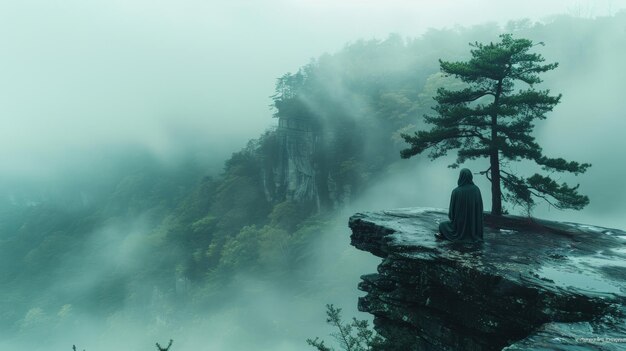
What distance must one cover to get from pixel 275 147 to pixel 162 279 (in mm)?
27452

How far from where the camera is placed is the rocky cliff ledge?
652cm

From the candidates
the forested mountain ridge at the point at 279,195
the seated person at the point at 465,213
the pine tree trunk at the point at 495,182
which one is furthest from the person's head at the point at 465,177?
the forested mountain ridge at the point at 279,195

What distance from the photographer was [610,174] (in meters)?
35.4

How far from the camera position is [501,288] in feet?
25.3

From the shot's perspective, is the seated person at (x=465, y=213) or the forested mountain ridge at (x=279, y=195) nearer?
the seated person at (x=465, y=213)

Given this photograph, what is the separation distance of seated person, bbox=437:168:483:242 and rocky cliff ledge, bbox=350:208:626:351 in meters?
0.34

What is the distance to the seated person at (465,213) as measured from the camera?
30.4 feet

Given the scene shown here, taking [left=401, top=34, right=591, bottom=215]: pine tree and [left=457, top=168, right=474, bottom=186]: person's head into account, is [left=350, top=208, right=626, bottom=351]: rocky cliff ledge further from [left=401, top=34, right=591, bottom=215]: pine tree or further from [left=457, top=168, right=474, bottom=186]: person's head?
[left=457, top=168, right=474, bottom=186]: person's head

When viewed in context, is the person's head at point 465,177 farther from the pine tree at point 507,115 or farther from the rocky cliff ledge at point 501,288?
the pine tree at point 507,115

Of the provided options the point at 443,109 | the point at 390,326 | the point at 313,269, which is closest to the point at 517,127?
the point at 443,109

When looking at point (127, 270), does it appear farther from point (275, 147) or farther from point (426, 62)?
point (426, 62)

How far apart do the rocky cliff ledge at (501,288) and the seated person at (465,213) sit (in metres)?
0.34

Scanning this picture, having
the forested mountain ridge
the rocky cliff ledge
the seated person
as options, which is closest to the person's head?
the seated person

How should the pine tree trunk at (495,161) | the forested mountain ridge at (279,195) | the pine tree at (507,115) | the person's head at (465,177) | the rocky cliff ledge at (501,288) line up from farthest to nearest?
1. the forested mountain ridge at (279,195)
2. the pine tree trunk at (495,161)
3. the pine tree at (507,115)
4. the person's head at (465,177)
5. the rocky cliff ledge at (501,288)
